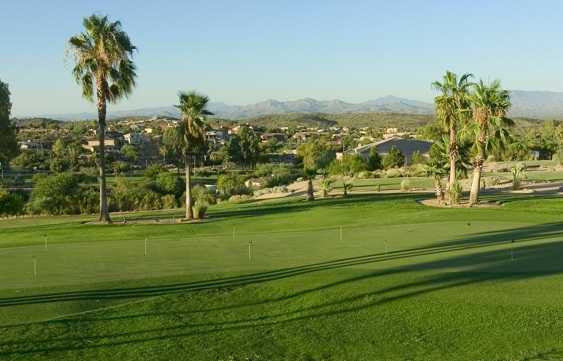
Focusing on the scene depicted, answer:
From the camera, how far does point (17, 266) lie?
1947 cm

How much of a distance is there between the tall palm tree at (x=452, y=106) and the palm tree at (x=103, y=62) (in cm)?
1986

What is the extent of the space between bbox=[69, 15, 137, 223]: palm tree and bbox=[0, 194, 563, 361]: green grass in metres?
12.0

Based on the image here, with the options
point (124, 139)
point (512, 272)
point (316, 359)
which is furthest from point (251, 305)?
point (124, 139)

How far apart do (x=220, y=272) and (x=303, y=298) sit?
12.2 ft

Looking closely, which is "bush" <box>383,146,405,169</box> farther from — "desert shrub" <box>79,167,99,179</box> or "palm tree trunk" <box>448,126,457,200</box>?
"palm tree trunk" <box>448,126,457,200</box>

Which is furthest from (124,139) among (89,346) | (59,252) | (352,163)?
(89,346)

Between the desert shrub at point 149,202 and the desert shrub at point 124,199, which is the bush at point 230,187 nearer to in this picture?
the desert shrub at point 149,202

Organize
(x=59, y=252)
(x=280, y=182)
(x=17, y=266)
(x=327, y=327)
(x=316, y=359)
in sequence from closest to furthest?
(x=316, y=359) < (x=327, y=327) < (x=17, y=266) < (x=59, y=252) < (x=280, y=182)

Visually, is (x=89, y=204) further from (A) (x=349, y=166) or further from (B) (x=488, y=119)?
(A) (x=349, y=166)

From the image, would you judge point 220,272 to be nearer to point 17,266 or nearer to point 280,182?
point 17,266

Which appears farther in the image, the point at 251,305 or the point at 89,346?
the point at 251,305

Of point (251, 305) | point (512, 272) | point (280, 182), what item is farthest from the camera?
point (280, 182)

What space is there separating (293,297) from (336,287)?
127cm

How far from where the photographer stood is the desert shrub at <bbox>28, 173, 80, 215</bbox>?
158 feet
